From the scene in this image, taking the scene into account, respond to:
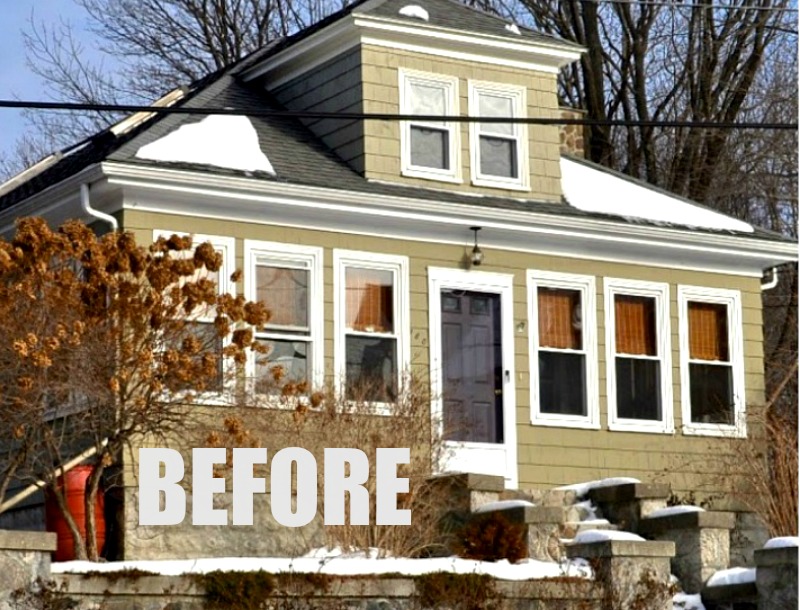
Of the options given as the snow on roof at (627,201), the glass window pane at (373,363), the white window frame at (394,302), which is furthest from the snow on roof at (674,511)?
the snow on roof at (627,201)

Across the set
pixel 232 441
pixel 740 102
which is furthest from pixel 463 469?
pixel 740 102

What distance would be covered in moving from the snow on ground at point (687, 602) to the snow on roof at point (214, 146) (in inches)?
237

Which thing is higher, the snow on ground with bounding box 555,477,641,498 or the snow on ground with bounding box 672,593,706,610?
the snow on ground with bounding box 555,477,641,498

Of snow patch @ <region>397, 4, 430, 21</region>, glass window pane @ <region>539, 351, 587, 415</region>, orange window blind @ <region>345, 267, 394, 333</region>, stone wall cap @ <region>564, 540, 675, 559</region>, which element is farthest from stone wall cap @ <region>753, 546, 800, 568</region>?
snow patch @ <region>397, 4, 430, 21</region>

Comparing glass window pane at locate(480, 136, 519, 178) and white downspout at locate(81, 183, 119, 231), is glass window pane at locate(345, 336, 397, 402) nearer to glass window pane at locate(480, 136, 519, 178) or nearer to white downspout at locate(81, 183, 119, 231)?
glass window pane at locate(480, 136, 519, 178)

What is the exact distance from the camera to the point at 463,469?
18.6m

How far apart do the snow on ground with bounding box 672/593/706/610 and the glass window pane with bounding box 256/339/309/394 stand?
4.54m

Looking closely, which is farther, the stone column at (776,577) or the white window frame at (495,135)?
the white window frame at (495,135)

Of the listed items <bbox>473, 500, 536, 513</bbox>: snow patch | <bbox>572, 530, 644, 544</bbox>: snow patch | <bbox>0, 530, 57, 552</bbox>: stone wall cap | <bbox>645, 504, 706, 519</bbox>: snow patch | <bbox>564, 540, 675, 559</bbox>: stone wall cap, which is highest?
<bbox>473, 500, 536, 513</bbox>: snow patch

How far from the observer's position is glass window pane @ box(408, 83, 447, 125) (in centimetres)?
1964

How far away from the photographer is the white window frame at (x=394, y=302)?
18281 millimetres

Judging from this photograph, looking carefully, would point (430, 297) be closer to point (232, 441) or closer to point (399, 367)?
point (399, 367)

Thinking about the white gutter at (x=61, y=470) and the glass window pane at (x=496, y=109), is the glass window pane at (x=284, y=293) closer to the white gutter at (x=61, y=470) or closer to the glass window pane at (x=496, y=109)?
the white gutter at (x=61, y=470)

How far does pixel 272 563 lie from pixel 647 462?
7.46 metres
